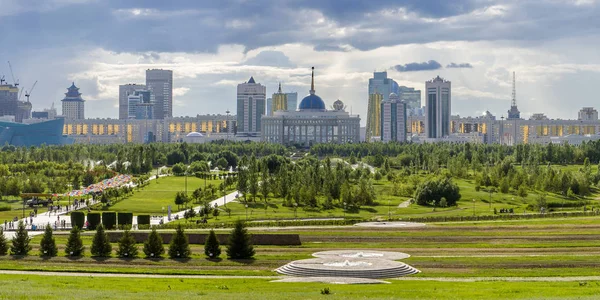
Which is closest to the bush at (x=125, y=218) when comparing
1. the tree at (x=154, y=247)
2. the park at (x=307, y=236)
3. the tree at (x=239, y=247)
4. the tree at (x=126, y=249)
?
the park at (x=307, y=236)

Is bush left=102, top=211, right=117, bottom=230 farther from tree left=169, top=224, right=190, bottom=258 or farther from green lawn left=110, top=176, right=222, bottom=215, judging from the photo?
tree left=169, top=224, right=190, bottom=258

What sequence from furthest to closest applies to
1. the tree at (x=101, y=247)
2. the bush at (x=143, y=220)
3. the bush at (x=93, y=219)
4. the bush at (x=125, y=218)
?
the bush at (x=143, y=220) < the bush at (x=125, y=218) < the bush at (x=93, y=219) < the tree at (x=101, y=247)

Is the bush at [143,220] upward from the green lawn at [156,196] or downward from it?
downward

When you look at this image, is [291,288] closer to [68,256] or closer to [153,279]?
[153,279]

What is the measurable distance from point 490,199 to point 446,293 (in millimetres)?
74601

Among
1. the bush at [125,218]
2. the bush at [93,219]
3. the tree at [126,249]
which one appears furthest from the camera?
the bush at [125,218]

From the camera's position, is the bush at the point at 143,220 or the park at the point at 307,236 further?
the bush at the point at 143,220

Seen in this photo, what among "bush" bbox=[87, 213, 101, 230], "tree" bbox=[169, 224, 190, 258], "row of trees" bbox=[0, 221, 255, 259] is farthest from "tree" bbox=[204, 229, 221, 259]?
"bush" bbox=[87, 213, 101, 230]

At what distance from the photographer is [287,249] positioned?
66.2m

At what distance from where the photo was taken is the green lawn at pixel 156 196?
10412cm

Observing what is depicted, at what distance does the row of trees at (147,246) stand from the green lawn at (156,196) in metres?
36.7

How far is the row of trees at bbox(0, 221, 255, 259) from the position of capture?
61344 millimetres

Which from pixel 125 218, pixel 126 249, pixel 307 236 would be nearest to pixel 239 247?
pixel 126 249

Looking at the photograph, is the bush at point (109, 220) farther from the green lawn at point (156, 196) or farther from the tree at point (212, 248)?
the tree at point (212, 248)
